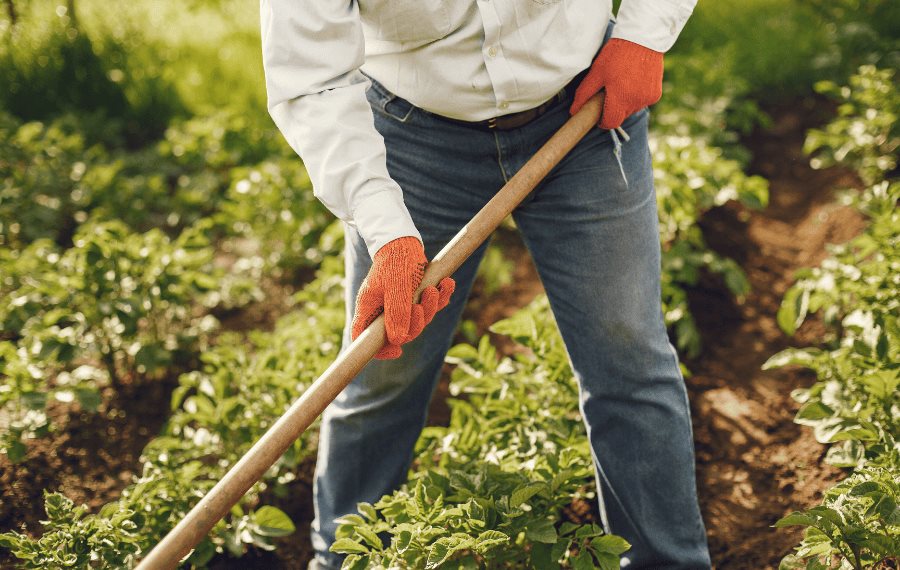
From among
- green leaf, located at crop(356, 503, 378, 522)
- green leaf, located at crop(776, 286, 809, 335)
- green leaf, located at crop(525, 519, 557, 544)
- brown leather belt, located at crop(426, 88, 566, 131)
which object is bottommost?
green leaf, located at crop(525, 519, 557, 544)

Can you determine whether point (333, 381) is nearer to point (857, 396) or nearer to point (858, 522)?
point (858, 522)

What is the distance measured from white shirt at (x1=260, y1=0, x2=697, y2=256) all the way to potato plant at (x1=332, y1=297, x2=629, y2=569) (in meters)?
0.62

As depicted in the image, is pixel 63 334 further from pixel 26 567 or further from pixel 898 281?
pixel 898 281

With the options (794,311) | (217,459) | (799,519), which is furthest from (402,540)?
(794,311)

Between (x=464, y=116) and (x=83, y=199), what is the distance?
2.46 meters

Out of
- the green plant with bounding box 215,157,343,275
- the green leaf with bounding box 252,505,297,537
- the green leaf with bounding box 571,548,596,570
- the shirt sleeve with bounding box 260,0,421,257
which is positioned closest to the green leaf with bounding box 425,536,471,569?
the green leaf with bounding box 571,548,596,570

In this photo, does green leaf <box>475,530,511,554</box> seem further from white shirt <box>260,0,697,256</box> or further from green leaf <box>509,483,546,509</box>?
white shirt <box>260,0,697,256</box>

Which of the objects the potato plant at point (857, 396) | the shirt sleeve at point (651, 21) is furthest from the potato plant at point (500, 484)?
the shirt sleeve at point (651, 21)

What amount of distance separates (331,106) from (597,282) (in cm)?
67

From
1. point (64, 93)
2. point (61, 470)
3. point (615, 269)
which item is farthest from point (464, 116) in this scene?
point (64, 93)

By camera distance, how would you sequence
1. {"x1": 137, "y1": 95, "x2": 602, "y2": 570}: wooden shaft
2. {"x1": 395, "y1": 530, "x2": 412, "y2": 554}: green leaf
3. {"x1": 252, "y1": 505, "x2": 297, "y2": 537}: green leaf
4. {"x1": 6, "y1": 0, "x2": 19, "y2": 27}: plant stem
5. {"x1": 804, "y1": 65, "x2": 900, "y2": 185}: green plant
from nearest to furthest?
{"x1": 137, "y1": 95, "x2": 602, "y2": 570}: wooden shaft → {"x1": 395, "y1": 530, "x2": 412, "y2": 554}: green leaf → {"x1": 252, "y1": 505, "x2": 297, "y2": 537}: green leaf → {"x1": 804, "y1": 65, "x2": 900, "y2": 185}: green plant → {"x1": 6, "y1": 0, "x2": 19, "y2": 27}: plant stem

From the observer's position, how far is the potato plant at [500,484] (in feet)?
5.60

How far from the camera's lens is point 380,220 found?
1.56 metres

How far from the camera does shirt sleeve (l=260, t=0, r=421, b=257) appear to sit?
1.50 m
